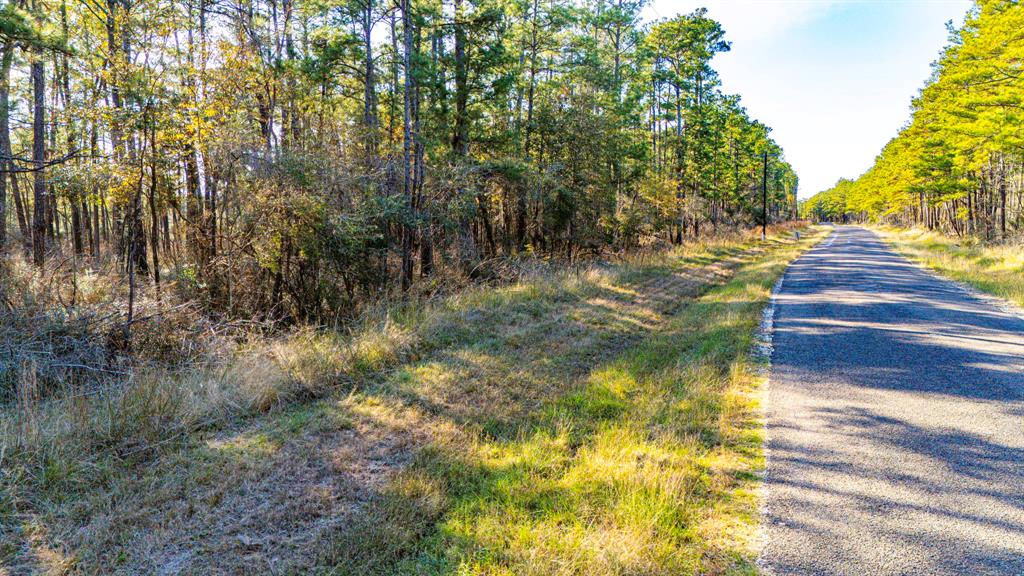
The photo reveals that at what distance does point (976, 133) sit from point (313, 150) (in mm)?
23528

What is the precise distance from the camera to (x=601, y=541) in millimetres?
2787

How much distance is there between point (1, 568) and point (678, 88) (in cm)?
3039

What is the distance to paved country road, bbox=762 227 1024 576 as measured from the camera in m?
2.63

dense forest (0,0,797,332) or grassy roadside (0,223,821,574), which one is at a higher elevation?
dense forest (0,0,797,332)

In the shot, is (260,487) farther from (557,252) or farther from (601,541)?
(557,252)

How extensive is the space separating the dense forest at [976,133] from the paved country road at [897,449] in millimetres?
15691

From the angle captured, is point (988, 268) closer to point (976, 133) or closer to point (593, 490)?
point (976, 133)

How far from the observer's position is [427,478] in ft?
12.1

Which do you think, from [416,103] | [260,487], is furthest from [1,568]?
[416,103]

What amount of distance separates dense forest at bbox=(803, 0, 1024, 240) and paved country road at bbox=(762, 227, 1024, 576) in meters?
15.7

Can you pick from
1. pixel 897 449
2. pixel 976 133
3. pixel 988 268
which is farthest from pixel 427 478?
pixel 976 133

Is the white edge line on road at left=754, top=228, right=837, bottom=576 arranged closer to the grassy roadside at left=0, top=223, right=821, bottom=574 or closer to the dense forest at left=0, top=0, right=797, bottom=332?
the grassy roadside at left=0, top=223, right=821, bottom=574

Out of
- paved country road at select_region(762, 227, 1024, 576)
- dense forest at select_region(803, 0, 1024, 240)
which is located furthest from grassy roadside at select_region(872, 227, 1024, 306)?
paved country road at select_region(762, 227, 1024, 576)

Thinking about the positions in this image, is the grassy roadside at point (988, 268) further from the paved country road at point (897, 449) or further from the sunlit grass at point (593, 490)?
the sunlit grass at point (593, 490)
